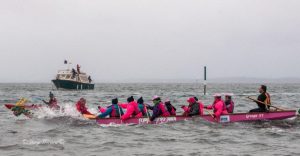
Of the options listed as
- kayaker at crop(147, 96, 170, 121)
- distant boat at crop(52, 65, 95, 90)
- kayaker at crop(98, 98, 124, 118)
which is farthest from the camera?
distant boat at crop(52, 65, 95, 90)

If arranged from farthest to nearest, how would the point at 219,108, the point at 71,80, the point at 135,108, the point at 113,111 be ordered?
1. the point at 71,80
2. the point at 113,111
3. the point at 135,108
4. the point at 219,108

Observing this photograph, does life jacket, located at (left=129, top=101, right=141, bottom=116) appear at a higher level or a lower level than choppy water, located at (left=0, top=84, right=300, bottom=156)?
higher

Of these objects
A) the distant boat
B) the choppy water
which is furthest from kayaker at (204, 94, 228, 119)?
the distant boat

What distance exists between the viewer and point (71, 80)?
83.6 meters

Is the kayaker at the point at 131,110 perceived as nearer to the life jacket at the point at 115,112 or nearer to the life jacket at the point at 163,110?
the life jacket at the point at 115,112

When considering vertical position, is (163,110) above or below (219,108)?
below

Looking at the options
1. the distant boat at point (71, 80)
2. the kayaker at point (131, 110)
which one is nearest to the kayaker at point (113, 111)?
the kayaker at point (131, 110)

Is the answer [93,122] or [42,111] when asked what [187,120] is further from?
[42,111]

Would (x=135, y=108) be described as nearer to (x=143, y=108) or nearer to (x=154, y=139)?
(x=143, y=108)

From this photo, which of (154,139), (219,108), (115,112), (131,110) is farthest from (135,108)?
(154,139)

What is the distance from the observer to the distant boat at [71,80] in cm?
8388

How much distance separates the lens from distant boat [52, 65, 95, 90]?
83.9 m

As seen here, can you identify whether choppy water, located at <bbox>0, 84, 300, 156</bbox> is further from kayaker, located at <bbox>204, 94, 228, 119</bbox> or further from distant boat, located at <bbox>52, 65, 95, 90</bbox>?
distant boat, located at <bbox>52, 65, 95, 90</bbox>

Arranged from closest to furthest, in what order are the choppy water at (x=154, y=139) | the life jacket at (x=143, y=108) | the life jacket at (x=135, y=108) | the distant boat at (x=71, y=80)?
1. the choppy water at (x=154, y=139)
2. the life jacket at (x=135, y=108)
3. the life jacket at (x=143, y=108)
4. the distant boat at (x=71, y=80)
